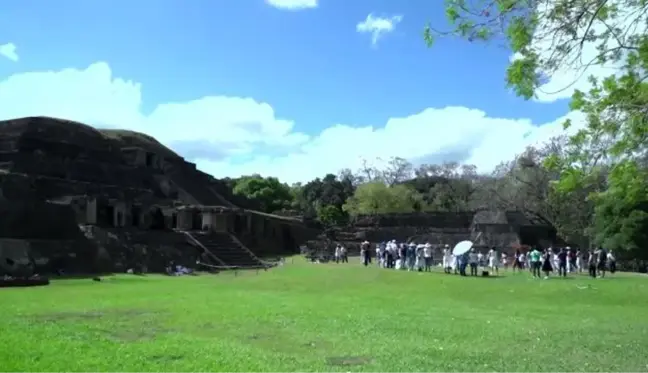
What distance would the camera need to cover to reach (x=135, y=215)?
1656 inches

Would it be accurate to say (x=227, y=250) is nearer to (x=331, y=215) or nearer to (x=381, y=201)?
(x=331, y=215)

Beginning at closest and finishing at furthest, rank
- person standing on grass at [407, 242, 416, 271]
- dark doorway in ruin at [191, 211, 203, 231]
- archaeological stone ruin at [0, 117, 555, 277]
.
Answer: archaeological stone ruin at [0, 117, 555, 277] → person standing on grass at [407, 242, 416, 271] → dark doorway in ruin at [191, 211, 203, 231]

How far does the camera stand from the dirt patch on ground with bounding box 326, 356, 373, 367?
8.91 m

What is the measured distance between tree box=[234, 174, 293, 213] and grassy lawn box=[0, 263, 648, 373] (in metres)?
64.2

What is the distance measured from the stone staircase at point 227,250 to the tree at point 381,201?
39105 mm

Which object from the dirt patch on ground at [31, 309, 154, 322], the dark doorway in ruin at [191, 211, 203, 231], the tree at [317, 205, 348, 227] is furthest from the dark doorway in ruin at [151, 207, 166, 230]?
the tree at [317, 205, 348, 227]

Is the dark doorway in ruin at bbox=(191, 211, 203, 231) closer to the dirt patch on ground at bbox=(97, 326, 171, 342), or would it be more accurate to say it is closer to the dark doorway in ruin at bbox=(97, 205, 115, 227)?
the dark doorway in ruin at bbox=(97, 205, 115, 227)

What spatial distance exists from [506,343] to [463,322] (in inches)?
108

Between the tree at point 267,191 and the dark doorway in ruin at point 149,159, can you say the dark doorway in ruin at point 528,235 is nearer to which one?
the dark doorway in ruin at point 149,159

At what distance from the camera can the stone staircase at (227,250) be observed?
1495 inches

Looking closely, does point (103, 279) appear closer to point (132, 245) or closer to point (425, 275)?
point (132, 245)

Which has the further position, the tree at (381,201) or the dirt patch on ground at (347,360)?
the tree at (381,201)

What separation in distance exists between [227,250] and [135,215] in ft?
22.8

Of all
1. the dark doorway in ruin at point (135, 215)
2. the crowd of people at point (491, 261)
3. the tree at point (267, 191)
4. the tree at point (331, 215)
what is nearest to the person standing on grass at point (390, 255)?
the crowd of people at point (491, 261)
